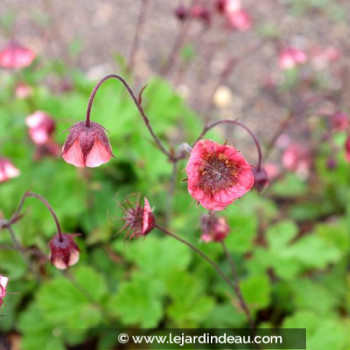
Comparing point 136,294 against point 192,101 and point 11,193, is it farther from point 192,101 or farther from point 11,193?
point 192,101

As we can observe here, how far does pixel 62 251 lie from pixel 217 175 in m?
0.66

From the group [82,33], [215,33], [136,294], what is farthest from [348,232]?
[82,33]

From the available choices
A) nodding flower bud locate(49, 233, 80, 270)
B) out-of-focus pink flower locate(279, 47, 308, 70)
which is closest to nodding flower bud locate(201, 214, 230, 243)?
nodding flower bud locate(49, 233, 80, 270)

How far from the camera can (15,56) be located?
2.83 m

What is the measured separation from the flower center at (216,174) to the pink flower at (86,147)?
308mm

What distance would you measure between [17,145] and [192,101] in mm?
1811

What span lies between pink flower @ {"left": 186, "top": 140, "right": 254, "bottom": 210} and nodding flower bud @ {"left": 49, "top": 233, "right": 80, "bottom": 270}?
1.90 feet

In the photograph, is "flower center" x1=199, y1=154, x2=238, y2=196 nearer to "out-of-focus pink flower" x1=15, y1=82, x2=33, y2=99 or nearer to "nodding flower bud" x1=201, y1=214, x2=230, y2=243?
"nodding flower bud" x1=201, y1=214, x2=230, y2=243

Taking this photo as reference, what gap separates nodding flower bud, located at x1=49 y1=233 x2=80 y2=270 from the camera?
1774mm

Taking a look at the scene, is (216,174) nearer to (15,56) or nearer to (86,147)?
(86,147)

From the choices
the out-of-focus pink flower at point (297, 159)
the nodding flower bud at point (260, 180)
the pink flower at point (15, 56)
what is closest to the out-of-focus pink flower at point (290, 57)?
the out-of-focus pink flower at point (297, 159)

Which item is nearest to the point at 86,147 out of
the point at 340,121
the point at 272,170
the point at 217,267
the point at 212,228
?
the point at 212,228

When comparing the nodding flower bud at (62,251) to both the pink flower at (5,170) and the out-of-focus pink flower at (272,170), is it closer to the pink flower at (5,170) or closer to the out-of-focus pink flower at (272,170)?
the pink flower at (5,170)

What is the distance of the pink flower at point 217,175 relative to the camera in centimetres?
148
